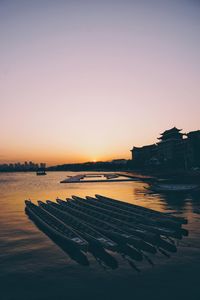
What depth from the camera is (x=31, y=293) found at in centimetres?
1728

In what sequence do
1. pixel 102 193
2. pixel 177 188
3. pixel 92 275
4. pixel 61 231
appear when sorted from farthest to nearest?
pixel 102 193 < pixel 177 188 < pixel 61 231 < pixel 92 275

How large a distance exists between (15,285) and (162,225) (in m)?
15.0

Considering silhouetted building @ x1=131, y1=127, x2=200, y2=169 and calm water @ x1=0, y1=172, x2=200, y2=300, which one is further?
silhouetted building @ x1=131, y1=127, x2=200, y2=169

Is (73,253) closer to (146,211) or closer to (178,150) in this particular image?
(146,211)

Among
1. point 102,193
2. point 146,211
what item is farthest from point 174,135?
point 146,211

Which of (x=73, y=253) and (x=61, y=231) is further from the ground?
(x=61, y=231)

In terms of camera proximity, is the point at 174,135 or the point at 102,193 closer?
the point at 102,193

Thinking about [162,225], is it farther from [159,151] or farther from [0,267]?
[159,151]

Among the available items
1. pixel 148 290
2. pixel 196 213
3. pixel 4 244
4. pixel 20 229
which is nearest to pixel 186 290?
pixel 148 290

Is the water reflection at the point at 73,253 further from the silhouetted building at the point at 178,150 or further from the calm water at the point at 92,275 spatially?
the silhouetted building at the point at 178,150

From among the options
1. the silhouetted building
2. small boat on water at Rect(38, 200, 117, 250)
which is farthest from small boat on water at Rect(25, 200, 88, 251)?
the silhouetted building

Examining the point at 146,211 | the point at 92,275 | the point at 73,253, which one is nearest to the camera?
the point at 92,275

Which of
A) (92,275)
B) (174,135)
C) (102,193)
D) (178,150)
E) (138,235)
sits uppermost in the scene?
(174,135)

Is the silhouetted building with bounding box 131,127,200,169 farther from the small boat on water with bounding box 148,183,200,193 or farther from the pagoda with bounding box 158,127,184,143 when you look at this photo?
the small boat on water with bounding box 148,183,200,193
